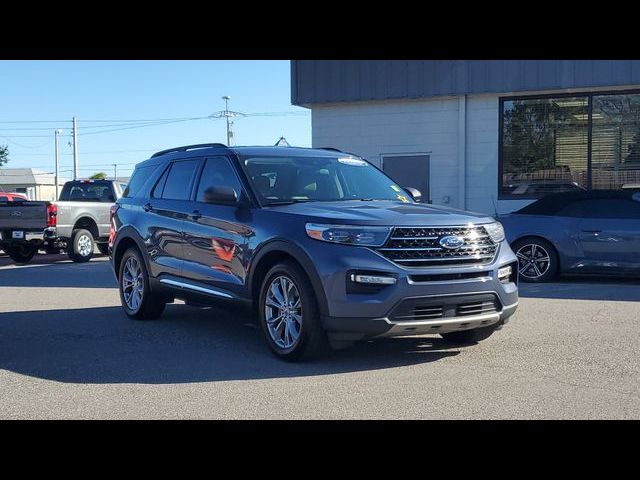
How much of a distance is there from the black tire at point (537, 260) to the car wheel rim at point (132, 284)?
612 cm

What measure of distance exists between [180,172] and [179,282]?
4.22 feet

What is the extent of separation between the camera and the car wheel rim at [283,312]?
6.25 metres

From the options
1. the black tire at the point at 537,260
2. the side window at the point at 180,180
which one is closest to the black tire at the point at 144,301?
the side window at the point at 180,180

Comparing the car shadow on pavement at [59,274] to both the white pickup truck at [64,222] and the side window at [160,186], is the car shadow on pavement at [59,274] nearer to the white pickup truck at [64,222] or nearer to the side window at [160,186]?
the white pickup truck at [64,222]

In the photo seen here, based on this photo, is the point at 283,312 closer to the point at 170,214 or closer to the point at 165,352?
the point at 165,352

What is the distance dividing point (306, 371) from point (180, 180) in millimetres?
3131

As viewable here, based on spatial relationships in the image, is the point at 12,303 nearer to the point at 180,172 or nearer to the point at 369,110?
the point at 180,172

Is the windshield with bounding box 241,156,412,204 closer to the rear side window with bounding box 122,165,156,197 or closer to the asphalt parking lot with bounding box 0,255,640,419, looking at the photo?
the asphalt parking lot with bounding box 0,255,640,419

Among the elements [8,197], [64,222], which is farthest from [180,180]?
[8,197]

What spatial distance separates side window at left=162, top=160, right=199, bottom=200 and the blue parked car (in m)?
5.97

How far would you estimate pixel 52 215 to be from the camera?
55.5ft

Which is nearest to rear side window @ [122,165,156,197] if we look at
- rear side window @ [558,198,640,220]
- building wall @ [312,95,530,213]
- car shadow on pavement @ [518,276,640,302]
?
car shadow on pavement @ [518,276,640,302]

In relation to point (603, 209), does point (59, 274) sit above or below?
below

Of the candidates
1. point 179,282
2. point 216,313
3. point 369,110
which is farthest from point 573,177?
point 179,282
